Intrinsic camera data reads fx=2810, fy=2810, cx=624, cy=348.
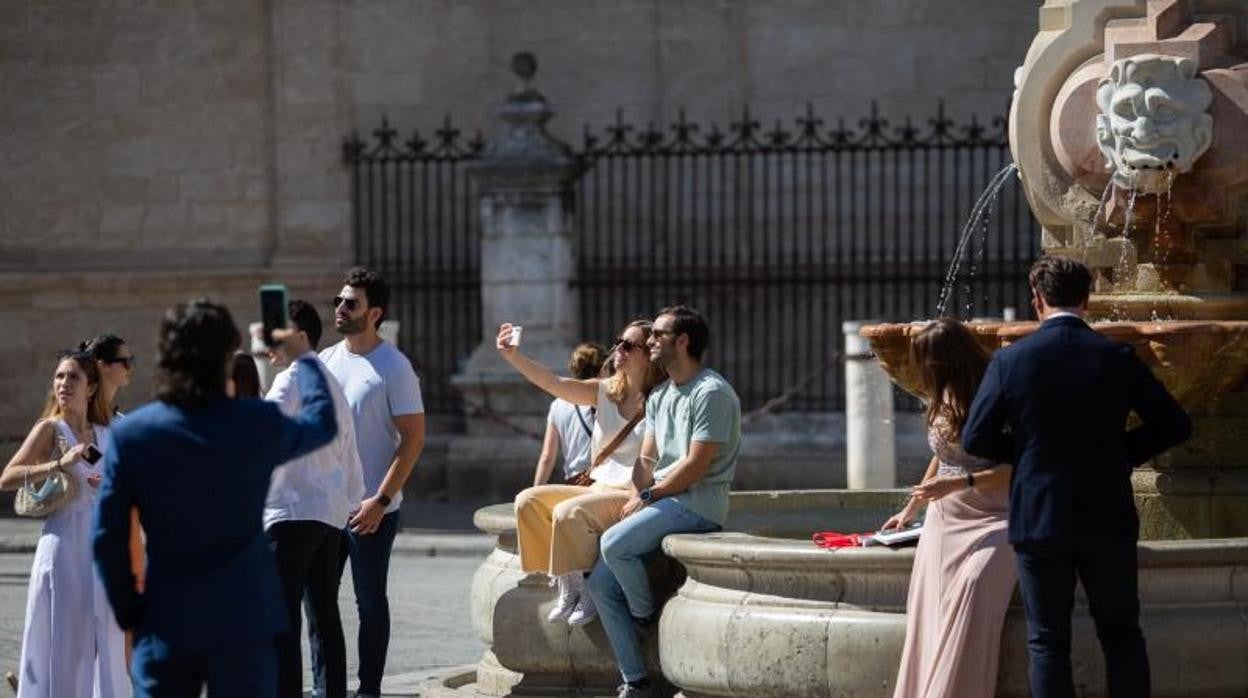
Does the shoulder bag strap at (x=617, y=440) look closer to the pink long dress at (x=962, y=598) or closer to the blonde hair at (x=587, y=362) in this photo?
the blonde hair at (x=587, y=362)

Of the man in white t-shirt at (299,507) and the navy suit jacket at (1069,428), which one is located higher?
the navy suit jacket at (1069,428)

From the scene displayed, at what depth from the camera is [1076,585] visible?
8.30 metres

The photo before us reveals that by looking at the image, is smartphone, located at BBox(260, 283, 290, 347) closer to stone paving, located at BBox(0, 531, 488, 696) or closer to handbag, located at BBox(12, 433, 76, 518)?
handbag, located at BBox(12, 433, 76, 518)

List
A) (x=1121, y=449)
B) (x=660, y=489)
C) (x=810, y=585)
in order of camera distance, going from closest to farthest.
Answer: (x=1121, y=449) → (x=810, y=585) → (x=660, y=489)

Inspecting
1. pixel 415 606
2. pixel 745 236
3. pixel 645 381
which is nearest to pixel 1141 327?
pixel 645 381

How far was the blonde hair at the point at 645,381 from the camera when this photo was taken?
10164 millimetres

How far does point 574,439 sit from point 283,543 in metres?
2.28

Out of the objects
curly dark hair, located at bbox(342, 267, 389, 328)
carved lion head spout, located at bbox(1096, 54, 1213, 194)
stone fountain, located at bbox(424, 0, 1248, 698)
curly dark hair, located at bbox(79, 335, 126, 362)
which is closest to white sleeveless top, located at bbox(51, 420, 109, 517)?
curly dark hair, located at bbox(79, 335, 126, 362)

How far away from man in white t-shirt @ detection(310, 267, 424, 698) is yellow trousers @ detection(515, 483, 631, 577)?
468 millimetres

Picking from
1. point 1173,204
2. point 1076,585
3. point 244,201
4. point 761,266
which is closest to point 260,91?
point 244,201

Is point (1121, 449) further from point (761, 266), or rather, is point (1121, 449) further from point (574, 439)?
point (761, 266)

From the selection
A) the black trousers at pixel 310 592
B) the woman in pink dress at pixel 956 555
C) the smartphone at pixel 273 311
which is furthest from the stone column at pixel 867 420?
the smartphone at pixel 273 311

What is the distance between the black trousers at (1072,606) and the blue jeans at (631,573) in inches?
69.9

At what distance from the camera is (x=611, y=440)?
10297 mm
